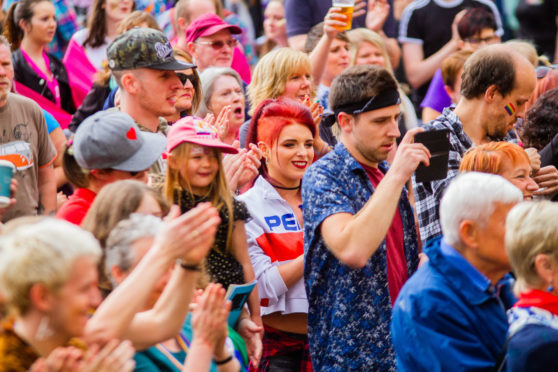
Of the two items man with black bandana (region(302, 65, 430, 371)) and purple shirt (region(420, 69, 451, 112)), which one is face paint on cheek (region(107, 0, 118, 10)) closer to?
purple shirt (region(420, 69, 451, 112))

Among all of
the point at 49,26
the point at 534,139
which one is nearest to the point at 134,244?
the point at 534,139

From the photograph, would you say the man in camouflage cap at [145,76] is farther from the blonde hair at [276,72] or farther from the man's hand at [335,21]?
the man's hand at [335,21]

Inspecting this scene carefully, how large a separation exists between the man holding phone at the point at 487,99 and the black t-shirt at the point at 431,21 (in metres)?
3.18

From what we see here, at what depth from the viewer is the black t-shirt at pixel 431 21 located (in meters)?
7.53

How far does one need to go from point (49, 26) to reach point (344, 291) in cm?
406

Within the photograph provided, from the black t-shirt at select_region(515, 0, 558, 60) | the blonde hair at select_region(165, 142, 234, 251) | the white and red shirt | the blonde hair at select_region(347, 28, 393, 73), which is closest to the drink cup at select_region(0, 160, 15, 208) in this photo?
the blonde hair at select_region(165, 142, 234, 251)

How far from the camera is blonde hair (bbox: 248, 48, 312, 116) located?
541 cm

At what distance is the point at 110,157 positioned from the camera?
11.3 ft

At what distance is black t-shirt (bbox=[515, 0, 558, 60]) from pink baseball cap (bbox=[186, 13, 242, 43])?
3.59 m

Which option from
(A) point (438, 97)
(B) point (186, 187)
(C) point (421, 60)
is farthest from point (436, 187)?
(C) point (421, 60)

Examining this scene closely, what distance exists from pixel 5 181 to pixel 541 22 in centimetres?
622

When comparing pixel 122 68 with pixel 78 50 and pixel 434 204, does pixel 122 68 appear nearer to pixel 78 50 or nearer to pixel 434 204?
pixel 434 204

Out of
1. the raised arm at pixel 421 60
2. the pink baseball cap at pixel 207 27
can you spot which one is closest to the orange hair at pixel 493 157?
the pink baseball cap at pixel 207 27

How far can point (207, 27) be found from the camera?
595 cm
